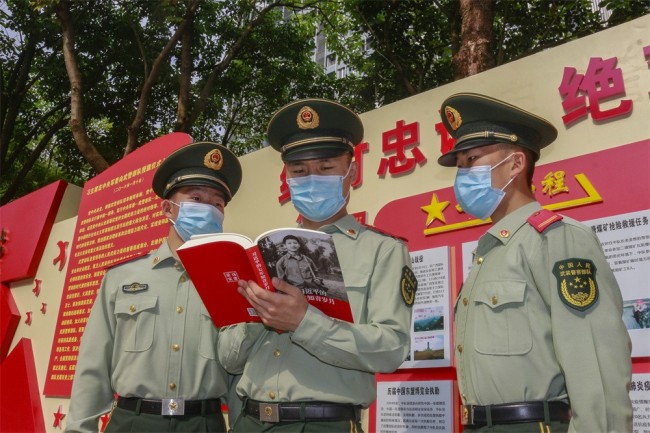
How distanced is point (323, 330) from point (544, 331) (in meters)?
0.60

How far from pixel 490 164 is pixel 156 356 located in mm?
1396

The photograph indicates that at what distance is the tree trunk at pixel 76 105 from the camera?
7.23 metres

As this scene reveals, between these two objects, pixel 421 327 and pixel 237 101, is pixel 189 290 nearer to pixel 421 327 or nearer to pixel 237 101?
pixel 421 327

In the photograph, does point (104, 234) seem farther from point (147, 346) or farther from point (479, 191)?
point (479, 191)

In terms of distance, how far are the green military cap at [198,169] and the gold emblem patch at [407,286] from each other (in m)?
1.07

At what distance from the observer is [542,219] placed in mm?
1762

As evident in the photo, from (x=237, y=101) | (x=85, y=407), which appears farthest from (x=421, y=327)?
(x=237, y=101)

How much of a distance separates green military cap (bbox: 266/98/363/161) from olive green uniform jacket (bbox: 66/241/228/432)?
2.35 feet

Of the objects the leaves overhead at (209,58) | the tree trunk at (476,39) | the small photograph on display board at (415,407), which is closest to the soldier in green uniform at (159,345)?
the small photograph on display board at (415,407)

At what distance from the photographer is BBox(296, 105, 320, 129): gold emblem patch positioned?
7.18 ft

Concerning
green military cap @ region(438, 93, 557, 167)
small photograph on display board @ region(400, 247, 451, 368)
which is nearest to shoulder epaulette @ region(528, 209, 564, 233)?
green military cap @ region(438, 93, 557, 167)

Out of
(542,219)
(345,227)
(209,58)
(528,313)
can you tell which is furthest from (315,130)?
(209,58)

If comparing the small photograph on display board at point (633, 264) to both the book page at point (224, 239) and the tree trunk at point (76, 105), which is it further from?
the tree trunk at point (76, 105)

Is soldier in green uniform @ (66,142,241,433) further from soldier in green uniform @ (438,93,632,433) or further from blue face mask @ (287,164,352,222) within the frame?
soldier in green uniform @ (438,93,632,433)
